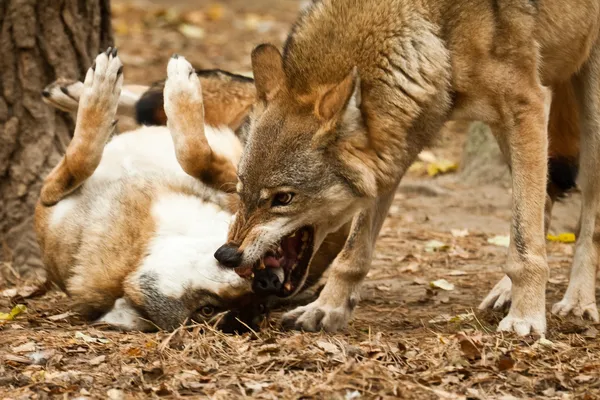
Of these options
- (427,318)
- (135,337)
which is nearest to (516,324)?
(427,318)

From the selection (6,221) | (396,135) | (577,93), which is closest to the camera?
(396,135)

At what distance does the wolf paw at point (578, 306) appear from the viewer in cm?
532

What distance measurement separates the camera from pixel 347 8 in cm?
470

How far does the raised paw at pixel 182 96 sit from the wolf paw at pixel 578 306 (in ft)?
7.86

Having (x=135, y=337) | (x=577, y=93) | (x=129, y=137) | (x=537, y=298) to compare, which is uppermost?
(x=577, y=93)

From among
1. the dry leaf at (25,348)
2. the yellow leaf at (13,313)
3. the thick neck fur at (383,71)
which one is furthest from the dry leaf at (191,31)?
the dry leaf at (25,348)

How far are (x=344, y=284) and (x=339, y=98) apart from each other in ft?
4.33

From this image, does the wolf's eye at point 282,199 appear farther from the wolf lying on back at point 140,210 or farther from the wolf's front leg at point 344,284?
the wolf's front leg at point 344,284

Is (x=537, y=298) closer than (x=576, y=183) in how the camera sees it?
Yes

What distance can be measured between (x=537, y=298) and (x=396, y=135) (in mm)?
1149

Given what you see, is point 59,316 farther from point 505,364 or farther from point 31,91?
point 505,364

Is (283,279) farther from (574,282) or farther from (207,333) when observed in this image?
(574,282)

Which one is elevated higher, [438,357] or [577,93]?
[577,93]

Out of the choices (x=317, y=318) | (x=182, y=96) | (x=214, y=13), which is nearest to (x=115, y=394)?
(x=317, y=318)
